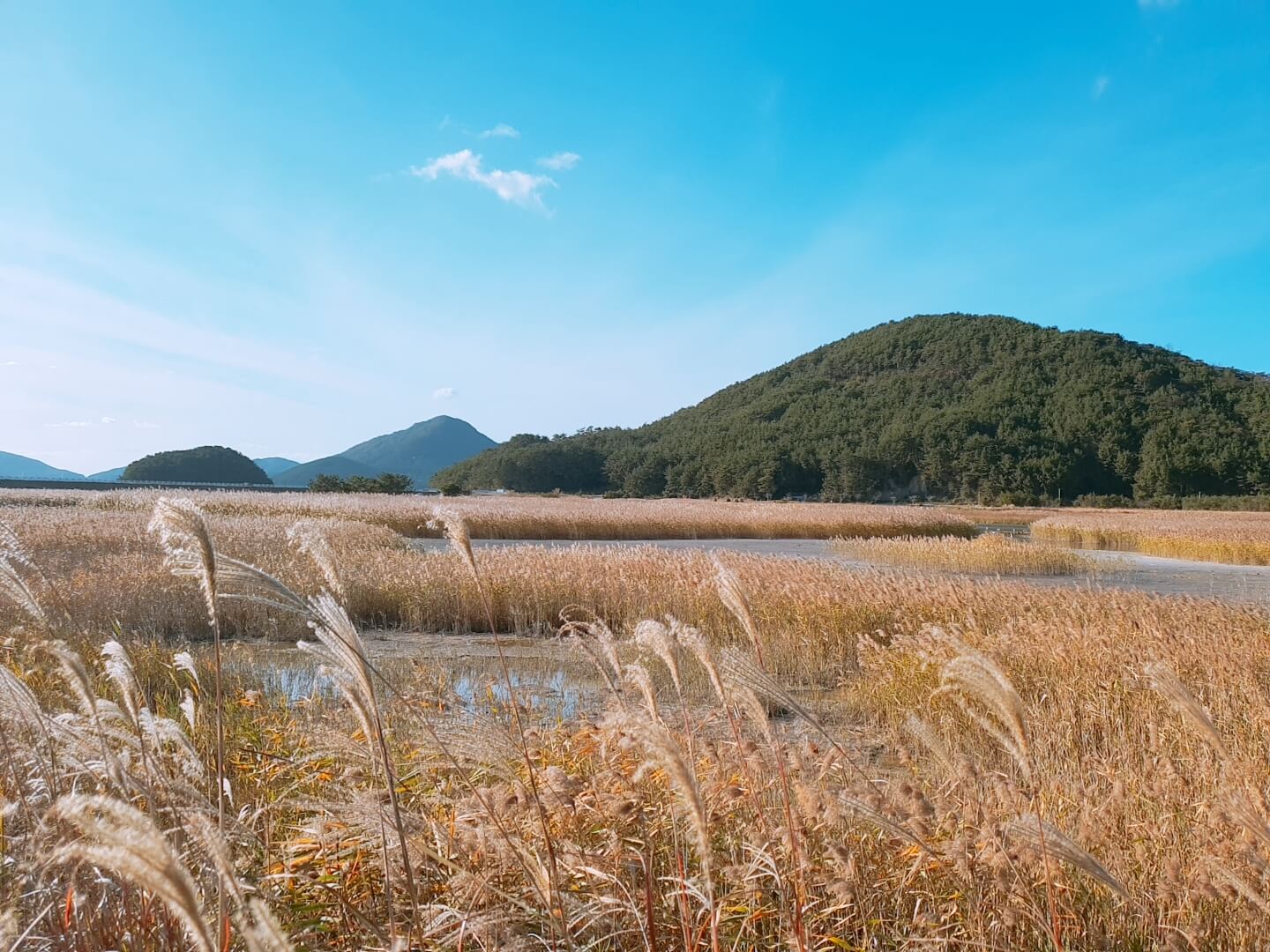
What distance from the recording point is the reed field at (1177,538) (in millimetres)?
20078

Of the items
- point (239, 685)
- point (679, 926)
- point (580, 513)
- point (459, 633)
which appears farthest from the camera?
point (580, 513)

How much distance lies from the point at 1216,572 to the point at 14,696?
21621 mm

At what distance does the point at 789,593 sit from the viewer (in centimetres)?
937

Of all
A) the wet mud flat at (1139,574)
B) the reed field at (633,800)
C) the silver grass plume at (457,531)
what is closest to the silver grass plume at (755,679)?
the reed field at (633,800)

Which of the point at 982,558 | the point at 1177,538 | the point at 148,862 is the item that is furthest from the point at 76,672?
the point at 1177,538

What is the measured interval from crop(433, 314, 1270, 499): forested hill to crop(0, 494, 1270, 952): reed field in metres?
61.0

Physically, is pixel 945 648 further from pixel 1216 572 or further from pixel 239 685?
pixel 1216 572

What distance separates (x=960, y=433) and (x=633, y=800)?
265 ft

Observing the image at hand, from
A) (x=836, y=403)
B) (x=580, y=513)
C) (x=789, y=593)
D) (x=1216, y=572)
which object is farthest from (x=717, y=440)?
(x=789, y=593)

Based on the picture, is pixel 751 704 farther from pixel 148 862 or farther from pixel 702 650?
pixel 148 862

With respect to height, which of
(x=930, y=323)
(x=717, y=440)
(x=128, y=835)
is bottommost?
(x=128, y=835)

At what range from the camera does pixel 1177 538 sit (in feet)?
72.6

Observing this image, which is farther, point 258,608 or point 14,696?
point 258,608

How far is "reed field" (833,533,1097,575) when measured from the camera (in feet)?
58.9
